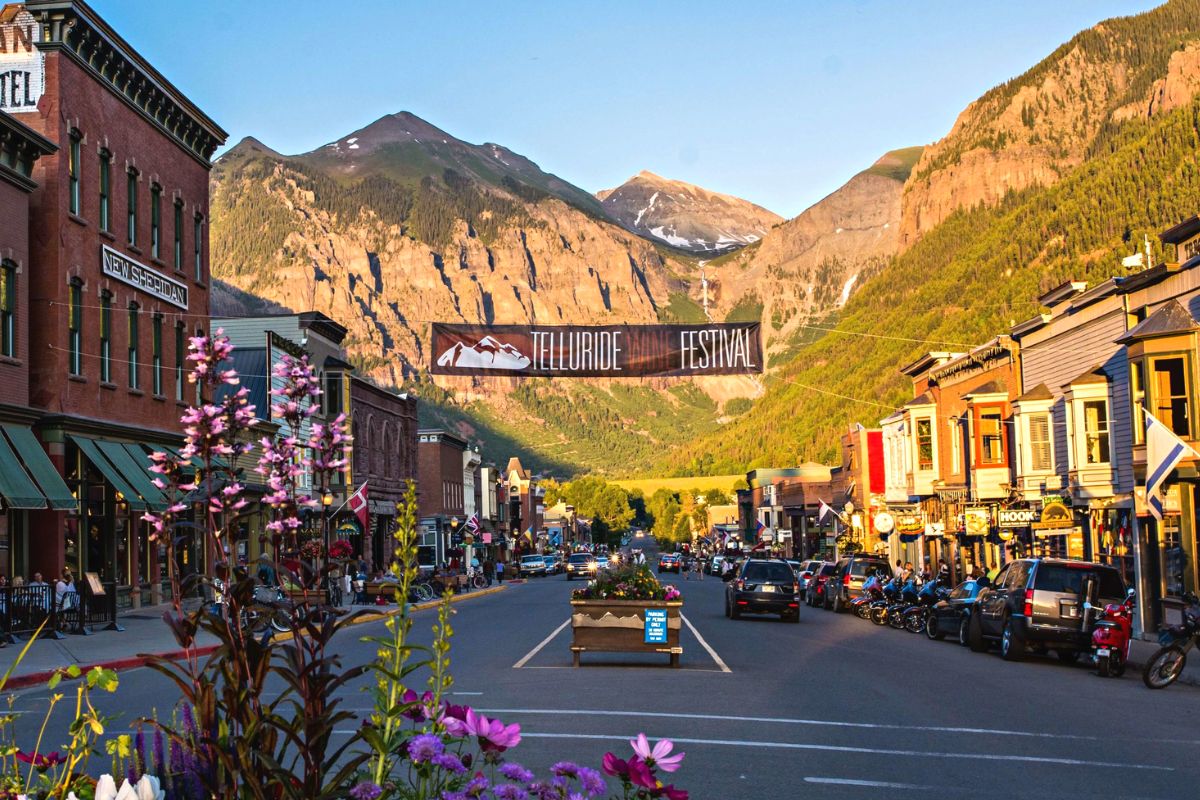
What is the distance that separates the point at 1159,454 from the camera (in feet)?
84.0

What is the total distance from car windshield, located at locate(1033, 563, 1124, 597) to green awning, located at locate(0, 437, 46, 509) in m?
20.5

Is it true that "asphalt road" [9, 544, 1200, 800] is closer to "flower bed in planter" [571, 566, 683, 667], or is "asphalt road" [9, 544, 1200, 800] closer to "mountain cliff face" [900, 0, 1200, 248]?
"flower bed in planter" [571, 566, 683, 667]

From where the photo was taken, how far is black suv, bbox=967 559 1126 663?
81.2 feet

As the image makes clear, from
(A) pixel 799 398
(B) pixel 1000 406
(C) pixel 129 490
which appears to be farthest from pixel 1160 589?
(A) pixel 799 398

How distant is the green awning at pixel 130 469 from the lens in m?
34.9

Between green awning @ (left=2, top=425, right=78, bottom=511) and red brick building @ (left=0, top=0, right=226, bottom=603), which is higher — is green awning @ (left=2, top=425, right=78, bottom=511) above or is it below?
below

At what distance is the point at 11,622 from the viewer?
2764 cm

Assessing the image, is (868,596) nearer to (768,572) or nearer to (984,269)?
(768,572)

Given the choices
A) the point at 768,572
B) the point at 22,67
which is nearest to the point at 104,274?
the point at 22,67

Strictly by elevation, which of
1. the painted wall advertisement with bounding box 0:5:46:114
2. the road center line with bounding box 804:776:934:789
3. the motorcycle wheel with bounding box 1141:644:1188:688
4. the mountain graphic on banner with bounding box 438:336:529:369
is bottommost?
the motorcycle wheel with bounding box 1141:644:1188:688

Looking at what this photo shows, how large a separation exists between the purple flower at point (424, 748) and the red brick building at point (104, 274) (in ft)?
99.5

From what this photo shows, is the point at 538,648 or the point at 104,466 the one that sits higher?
the point at 104,466

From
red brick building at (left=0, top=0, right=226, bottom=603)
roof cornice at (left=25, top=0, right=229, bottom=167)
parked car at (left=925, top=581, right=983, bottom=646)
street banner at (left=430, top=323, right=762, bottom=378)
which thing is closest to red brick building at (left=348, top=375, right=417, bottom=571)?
roof cornice at (left=25, top=0, right=229, bottom=167)

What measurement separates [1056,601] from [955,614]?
587 centimetres
